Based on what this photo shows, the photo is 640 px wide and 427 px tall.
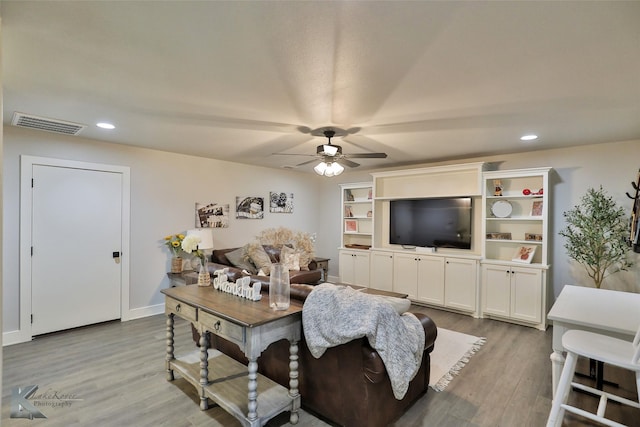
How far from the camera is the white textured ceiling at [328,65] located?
1.57 meters

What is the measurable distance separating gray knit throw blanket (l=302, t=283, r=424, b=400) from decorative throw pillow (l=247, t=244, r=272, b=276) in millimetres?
2911

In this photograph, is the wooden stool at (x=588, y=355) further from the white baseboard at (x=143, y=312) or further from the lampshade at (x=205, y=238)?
the white baseboard at (x=143, y=312)

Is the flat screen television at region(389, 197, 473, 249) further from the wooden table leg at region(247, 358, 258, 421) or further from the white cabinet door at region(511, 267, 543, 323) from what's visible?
the wooden table leg at region(247, 358, 258, 421)

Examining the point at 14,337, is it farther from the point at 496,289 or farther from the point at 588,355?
the point at 496,289

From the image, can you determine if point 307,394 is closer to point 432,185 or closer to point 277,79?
point 277,79

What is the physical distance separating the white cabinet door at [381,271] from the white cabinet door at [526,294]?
187cm

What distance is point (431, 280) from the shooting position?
5125 mm

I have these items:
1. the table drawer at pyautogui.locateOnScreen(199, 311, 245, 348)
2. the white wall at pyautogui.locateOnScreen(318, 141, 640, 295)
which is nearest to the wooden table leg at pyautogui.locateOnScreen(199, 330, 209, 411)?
the table drawer at pyautogui.locateOnScreen(199, 311, 245, 348)

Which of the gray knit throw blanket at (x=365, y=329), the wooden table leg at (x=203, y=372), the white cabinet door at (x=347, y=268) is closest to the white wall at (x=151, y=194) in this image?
the white cabinet door at (x=347, y=268)

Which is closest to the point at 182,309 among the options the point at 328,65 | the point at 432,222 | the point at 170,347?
the point at 170,347

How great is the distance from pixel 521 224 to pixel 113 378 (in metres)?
5.45

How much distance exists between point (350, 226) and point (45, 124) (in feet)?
16.2

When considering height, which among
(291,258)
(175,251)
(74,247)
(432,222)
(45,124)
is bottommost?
(291,258)

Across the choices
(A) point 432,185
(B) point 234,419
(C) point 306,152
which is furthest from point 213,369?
(A) point 432,185
